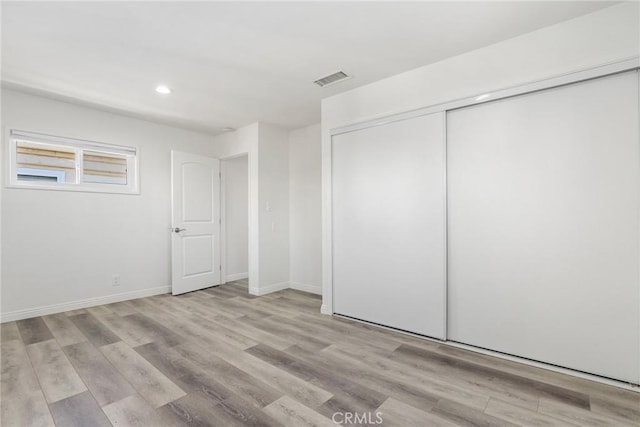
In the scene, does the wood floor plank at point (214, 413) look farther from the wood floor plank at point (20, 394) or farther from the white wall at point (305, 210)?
the white wall at point (305, 210)

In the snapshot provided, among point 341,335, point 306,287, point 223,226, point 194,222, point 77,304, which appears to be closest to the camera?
point 341,335

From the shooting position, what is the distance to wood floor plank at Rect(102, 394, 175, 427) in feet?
5.59

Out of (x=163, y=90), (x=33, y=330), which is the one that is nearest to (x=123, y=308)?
(x=33, y=330)

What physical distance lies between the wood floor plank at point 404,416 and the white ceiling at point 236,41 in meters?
2.58

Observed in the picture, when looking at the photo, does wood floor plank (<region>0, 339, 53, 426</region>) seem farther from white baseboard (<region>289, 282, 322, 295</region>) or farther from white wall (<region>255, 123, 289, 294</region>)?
white baseboard (<region>289, 282, 322, 295</region>)

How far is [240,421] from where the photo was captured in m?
1.72

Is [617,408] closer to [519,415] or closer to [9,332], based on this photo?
[519,415]

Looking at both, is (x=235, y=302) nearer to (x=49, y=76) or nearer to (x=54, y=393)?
(x=54, y=393)

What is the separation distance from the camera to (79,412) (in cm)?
181

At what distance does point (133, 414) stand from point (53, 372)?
1.02 metres

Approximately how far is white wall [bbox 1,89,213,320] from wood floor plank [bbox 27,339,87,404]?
1.11m

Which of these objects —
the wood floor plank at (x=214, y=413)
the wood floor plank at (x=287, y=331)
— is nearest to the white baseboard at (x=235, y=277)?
the wood floor plank at (x=287, y=331)

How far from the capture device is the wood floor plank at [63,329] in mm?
2848

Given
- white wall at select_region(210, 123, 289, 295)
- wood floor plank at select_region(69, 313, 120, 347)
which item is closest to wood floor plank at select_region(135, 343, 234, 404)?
wood floor plank at select_region(69, 313, 120, 347)
